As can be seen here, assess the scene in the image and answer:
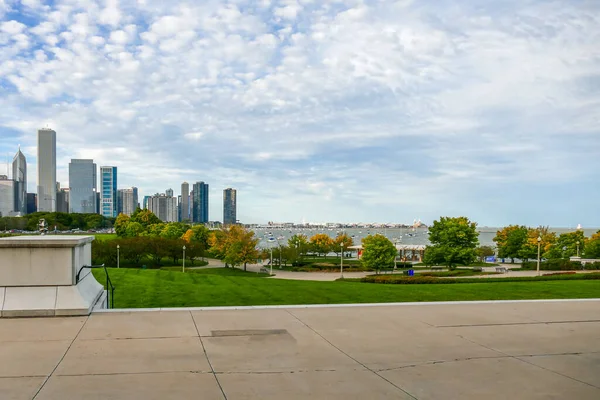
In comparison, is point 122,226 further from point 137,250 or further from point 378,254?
point 378,254

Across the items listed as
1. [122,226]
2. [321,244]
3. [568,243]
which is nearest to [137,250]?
[321,244]

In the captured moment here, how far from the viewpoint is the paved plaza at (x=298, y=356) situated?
521cm

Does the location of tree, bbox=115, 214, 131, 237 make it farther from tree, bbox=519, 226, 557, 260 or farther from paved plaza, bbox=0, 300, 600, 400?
paved plaza, bbox=0, 300, 600, 400

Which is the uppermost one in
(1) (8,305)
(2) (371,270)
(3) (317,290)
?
(1) (8,305)

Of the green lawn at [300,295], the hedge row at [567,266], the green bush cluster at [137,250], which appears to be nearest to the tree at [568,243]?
the hedge row at [567,266]

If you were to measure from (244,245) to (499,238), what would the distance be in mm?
50308

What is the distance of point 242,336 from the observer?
7676 mm

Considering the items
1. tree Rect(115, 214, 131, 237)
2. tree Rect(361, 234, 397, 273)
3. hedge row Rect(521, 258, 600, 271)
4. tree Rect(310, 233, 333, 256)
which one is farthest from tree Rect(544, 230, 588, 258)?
tree Rect(115, 214, 131, 237)

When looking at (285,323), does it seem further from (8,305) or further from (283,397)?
(8,305)

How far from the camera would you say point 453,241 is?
60.4 m

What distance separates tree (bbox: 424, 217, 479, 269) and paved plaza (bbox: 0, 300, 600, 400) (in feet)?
168

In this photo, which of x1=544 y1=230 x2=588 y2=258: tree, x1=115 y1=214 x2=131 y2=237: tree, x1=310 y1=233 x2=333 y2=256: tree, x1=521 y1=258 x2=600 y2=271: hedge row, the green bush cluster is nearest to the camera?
x1=521 y1=258 x2=600 y2=271: hedge row

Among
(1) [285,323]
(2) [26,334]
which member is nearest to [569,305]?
(1) [285,323]

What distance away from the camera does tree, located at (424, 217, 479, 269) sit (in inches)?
2338
